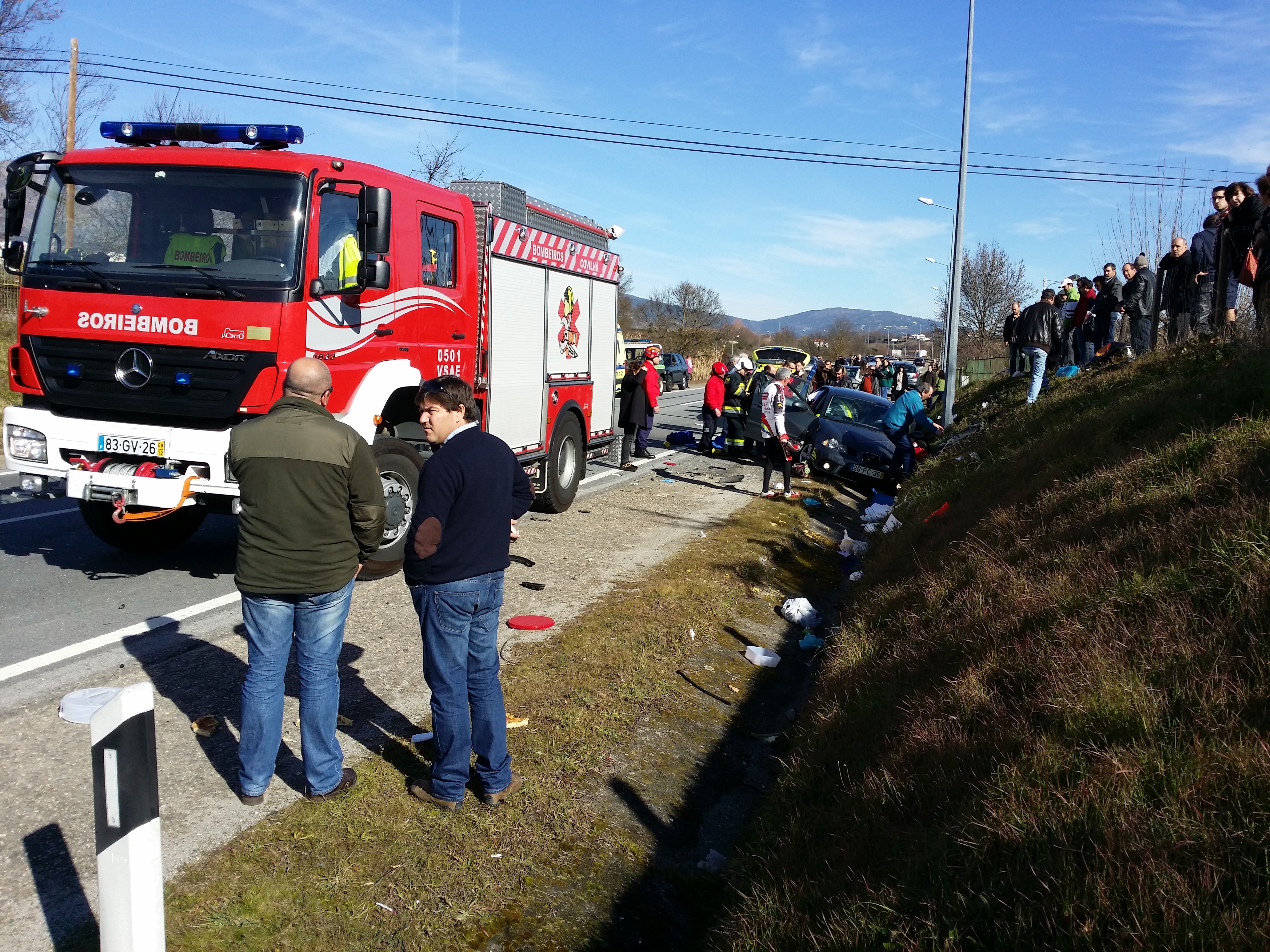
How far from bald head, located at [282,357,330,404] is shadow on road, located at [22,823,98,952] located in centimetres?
196

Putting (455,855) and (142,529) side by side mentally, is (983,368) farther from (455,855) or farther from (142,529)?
(455,855)

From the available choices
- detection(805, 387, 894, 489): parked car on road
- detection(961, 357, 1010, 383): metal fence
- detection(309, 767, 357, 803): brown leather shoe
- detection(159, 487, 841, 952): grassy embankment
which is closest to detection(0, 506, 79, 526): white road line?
detection(159, 487, 841, 952): grassy embankment

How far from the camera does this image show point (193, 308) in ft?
21.2

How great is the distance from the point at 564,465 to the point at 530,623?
182 inches

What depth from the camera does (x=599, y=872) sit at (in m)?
4.01

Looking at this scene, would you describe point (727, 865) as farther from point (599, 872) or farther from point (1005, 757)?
point (1005, 757)

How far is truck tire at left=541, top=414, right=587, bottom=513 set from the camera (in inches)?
425

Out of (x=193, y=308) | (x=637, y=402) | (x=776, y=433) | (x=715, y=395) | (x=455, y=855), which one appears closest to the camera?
(x=455, y=855)


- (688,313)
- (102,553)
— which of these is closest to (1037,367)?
(102,553)

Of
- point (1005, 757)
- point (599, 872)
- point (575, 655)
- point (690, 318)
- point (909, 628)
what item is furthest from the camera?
point (690, 318)

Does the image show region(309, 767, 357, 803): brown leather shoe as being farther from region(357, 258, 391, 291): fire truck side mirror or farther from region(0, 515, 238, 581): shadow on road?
region(357, 258, 391, 291): fire truck side mirror

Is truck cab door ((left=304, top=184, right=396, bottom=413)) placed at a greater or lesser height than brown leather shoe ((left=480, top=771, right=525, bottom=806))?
greater

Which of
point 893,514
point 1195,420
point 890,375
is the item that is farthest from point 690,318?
point 1195,420

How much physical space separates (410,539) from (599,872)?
1.62 meters
